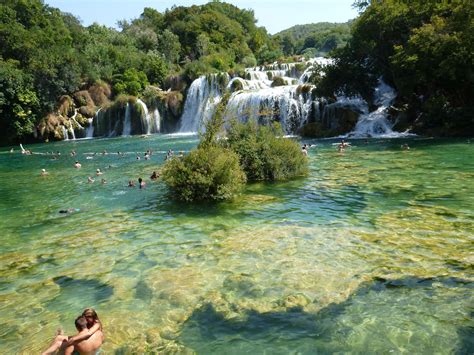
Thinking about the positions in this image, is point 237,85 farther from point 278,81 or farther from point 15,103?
point 15,103

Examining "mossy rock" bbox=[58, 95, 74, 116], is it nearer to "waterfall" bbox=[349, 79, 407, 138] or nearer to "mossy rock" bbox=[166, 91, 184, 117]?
"mossy rock" bbox=[166, 91, 184, 117]

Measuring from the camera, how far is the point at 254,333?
7.21m

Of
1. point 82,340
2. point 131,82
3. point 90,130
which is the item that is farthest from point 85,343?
point 131,82

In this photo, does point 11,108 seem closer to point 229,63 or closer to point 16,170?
point 16,170

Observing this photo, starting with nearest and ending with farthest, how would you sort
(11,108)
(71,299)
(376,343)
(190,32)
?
(376,343), (71,299), (11,108), (190,32)

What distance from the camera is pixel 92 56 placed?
69.1 meters

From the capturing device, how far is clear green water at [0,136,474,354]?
7.12 meters

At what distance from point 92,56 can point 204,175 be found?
201ft

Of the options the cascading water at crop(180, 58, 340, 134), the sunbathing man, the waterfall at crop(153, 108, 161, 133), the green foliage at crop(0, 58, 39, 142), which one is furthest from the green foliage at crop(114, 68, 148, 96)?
the sunbathing man

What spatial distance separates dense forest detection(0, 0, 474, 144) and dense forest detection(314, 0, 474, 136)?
0.29ft

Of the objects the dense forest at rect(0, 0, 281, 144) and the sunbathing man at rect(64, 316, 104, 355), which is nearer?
the sunbathing man at rect(64, 316, 104, 355)

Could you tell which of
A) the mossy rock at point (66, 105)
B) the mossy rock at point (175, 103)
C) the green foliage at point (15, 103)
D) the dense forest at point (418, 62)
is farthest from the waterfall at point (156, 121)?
the dense forest at point (418, 62)

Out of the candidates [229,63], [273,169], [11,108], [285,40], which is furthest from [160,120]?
[285,40]

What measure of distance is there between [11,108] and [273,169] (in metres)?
47.7
